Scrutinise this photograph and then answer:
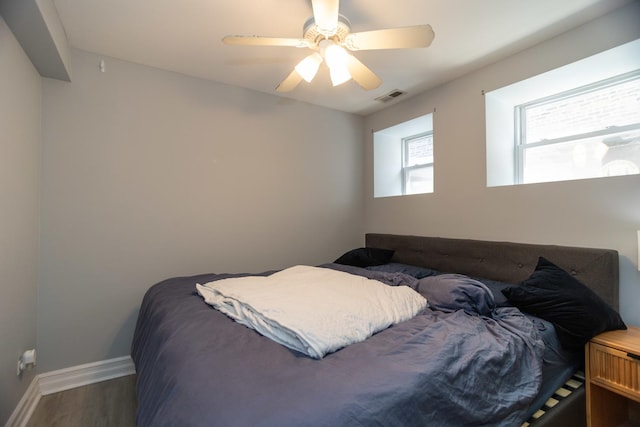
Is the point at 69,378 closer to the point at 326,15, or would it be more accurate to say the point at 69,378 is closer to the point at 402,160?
the point at 326,15

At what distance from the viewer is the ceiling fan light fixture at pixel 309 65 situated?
1.78 metres

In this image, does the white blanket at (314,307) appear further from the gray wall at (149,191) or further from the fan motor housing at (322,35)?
the fan motor housing at (322,35)

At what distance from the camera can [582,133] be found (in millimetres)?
2189

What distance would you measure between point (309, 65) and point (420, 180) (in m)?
2.18

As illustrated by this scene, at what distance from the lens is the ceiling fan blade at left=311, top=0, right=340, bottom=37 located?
4.48ft

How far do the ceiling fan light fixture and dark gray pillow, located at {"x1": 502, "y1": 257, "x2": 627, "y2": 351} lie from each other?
1850 millimetres

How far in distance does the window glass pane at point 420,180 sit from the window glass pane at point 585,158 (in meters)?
0.97

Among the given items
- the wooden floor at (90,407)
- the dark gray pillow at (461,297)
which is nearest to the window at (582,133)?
the dark gray pillow at (461,297)

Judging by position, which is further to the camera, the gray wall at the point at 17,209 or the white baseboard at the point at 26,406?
the white baseboard at the point at 26,406

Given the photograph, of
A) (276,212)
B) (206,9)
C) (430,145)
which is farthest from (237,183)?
(430,145)

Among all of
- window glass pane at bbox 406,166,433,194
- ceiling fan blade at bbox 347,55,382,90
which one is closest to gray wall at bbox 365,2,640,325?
window glass pane at bbox 406,166,433,194

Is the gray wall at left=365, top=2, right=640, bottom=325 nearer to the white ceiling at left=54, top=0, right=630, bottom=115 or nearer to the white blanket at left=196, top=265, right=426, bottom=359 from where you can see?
the white ceiling at left=54, top=0, right=630, bottom=115

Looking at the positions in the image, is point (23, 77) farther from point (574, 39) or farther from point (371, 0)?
point (574, 39)

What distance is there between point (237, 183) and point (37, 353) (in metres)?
1.95
